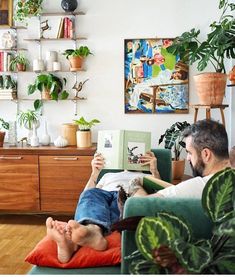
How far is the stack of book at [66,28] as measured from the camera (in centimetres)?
417

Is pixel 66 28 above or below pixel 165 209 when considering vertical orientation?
above

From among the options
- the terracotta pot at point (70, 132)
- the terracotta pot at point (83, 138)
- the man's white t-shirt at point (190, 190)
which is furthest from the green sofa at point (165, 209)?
the terracotta pot at point (70, 132)

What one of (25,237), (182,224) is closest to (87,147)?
(25,237)

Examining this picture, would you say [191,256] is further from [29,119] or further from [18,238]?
[29,119]

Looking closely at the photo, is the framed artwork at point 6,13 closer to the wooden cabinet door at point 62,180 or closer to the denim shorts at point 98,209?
the wooden cabinet door at point 62,180

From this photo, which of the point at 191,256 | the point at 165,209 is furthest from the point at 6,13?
the point at 191,256

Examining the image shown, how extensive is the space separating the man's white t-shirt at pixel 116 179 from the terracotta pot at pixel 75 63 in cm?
146

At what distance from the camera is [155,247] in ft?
3.29

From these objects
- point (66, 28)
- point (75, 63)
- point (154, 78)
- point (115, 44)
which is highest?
point (66, 28)

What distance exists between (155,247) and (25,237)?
111 inches

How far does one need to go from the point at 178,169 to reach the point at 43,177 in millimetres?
1312

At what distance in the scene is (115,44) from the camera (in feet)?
13.7

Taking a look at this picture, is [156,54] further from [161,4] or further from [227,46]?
[227,46]

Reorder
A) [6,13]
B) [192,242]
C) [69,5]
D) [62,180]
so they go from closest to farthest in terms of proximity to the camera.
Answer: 1. [192,242]
2. [62,180]
3. [69,5]
4. [6,13]
